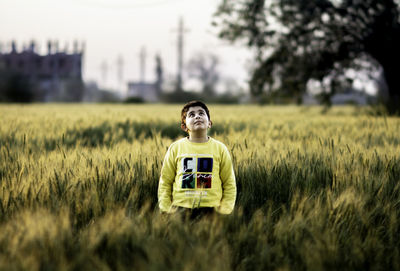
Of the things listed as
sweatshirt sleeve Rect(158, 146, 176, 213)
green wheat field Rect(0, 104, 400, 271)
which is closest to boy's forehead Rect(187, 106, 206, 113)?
sweatshirt sleeve Rect(158, 146, 176, 213)

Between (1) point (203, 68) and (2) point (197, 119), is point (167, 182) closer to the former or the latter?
(2) point (197, 119)

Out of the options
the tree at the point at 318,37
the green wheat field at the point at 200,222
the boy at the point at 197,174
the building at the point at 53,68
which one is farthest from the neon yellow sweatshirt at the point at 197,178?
the building at the point at 53,68

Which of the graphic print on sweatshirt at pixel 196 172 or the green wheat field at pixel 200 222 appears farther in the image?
the graphic print on sweatshirt at pixel 196 172

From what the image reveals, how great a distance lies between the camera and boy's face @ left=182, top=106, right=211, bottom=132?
170 centimetres

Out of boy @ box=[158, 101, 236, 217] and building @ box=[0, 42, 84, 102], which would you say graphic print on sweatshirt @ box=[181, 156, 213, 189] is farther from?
building @ box=[0, 42, 84, 102]

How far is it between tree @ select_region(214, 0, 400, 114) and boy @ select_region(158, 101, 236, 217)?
8567 mm

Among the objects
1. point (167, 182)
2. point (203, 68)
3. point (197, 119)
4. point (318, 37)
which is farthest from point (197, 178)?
point (203, 68)

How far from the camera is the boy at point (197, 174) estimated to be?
63.9 inches

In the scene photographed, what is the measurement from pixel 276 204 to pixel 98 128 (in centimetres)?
376

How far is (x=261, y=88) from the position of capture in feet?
36.0

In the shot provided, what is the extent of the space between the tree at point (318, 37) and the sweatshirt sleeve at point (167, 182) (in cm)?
868

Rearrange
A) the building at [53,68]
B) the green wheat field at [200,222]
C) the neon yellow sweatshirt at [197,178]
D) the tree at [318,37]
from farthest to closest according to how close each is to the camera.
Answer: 1. the building at [53,68]
2. the tree at [318,37]
3. the neon yellow sweatshirt at [197,178]
4. the green wheat field at [200,222]

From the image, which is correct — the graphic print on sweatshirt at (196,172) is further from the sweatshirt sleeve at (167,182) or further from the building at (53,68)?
the building at (53,68)

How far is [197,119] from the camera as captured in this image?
5.60 feet
